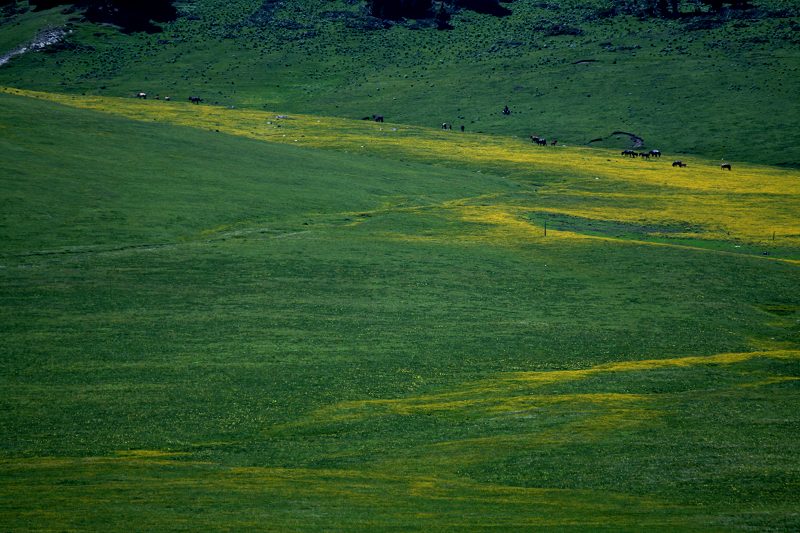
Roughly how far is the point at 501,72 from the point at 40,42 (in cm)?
8779

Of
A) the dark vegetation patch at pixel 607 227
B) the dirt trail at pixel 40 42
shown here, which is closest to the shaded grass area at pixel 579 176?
the dark vegetation patch at pixel 607 227

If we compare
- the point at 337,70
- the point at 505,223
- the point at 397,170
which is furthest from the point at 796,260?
the point at 337,70

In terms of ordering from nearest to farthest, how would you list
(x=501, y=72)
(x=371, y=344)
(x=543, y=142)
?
(x=371, y=344) → (x=543, y=142) → (x=501, y=72)

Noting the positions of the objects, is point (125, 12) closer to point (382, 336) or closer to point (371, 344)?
point (382, 336)

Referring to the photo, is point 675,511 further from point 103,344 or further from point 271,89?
point 271,89

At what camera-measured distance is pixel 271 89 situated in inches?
6491

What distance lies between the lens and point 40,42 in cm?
17675

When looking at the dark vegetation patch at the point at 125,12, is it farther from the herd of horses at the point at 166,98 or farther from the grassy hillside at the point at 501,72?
the herd of horses at the point at 166,98

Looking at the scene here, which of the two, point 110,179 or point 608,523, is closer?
point 608,523

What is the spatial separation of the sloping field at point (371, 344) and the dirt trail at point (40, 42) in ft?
264

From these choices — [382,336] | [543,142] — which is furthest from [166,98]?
[382,336]

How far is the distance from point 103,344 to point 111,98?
4286 inches

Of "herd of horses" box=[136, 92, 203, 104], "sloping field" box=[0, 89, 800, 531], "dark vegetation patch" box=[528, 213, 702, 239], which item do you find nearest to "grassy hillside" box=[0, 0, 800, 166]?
"herd of horses" box=[136, 92, 203, 104]

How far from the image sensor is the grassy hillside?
139950 mm
